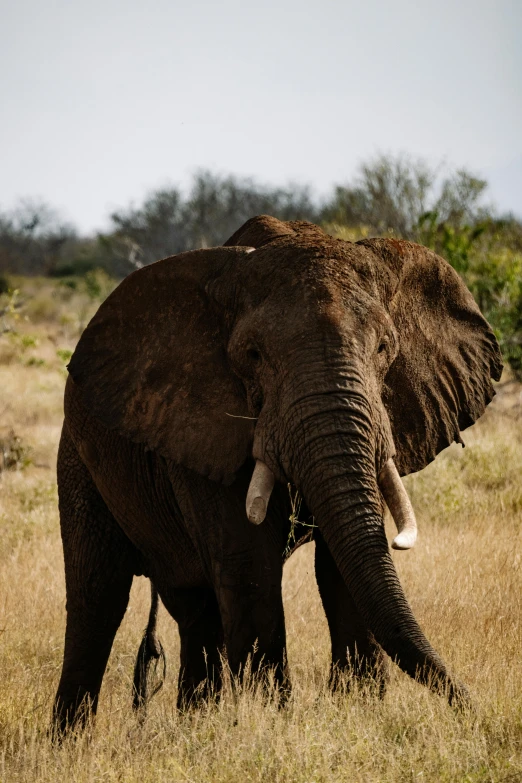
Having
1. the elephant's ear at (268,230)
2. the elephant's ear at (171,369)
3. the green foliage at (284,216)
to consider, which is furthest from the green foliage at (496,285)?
the elephant's ear at (171,369)

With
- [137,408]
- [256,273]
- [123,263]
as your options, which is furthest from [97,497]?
[123,263]

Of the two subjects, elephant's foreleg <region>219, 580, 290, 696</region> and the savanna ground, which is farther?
elephant's foreleg <region>219, 580, 290, 696</region>

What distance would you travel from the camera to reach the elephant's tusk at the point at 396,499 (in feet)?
14.0

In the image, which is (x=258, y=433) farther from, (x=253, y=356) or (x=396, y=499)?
(x=396, y=499)

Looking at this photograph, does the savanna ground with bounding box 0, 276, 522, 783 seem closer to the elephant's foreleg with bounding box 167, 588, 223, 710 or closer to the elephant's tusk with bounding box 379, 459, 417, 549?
the elephant's foreleg with bounding box 167, 588, 223, 710

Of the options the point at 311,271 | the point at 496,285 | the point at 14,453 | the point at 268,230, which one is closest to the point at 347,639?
the point at 311,271

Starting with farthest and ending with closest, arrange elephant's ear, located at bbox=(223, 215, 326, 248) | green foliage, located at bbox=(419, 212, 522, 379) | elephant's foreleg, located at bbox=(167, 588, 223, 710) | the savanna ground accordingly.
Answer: green foliage, located at bbox=(419, 212, 522, 379) → elephant's foreleg, located at bbox=(167, 588, 223, 710) → elephant's ear, located at bbox=(223, 215, 326, 248) → the savanna ground

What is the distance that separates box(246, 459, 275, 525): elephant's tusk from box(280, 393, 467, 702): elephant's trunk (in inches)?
6.4

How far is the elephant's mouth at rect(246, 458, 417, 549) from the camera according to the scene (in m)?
4.21

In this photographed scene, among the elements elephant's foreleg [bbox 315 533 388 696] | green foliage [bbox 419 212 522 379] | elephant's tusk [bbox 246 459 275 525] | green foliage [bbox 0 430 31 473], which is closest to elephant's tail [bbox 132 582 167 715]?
elephant's foreleg [bbox 315 533 388 696]

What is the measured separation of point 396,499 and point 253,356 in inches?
32.3

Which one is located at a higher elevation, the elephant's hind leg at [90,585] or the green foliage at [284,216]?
the green foliage at [284,216]

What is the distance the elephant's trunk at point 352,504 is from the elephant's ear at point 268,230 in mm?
1021

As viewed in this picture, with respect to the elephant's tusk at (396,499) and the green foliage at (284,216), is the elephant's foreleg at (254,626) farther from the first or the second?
the green foliage at (284,216)
